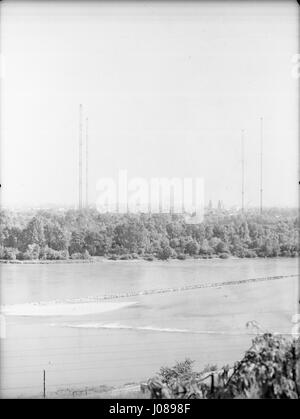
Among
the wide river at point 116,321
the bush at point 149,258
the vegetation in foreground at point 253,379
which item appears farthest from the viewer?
the bush at point 149,258

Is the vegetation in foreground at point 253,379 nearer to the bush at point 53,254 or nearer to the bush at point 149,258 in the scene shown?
the bush at point 149,258

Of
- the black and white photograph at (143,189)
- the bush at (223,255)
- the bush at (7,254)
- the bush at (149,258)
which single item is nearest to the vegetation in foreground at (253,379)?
the black and white photograph at (143,189)

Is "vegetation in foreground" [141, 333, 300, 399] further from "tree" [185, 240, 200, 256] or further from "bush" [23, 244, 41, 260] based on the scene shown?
"bush" [23, 244, 41, 260]

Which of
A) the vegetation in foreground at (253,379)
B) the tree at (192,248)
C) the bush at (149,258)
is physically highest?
the tree at (192,248)

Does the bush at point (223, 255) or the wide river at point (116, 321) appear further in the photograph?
the bush at point (223, 255)

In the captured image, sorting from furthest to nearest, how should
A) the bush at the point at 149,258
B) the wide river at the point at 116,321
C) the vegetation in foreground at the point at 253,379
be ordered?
the bush at the point at 149,258
the wide river at the point at 116,321
the vegetation in foreground at the point at 253,379

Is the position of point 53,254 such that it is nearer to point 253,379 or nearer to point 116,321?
point 116,321

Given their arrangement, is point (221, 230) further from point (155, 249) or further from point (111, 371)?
point (111, 371)

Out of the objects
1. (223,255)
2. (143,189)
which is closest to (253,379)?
(223,255)
